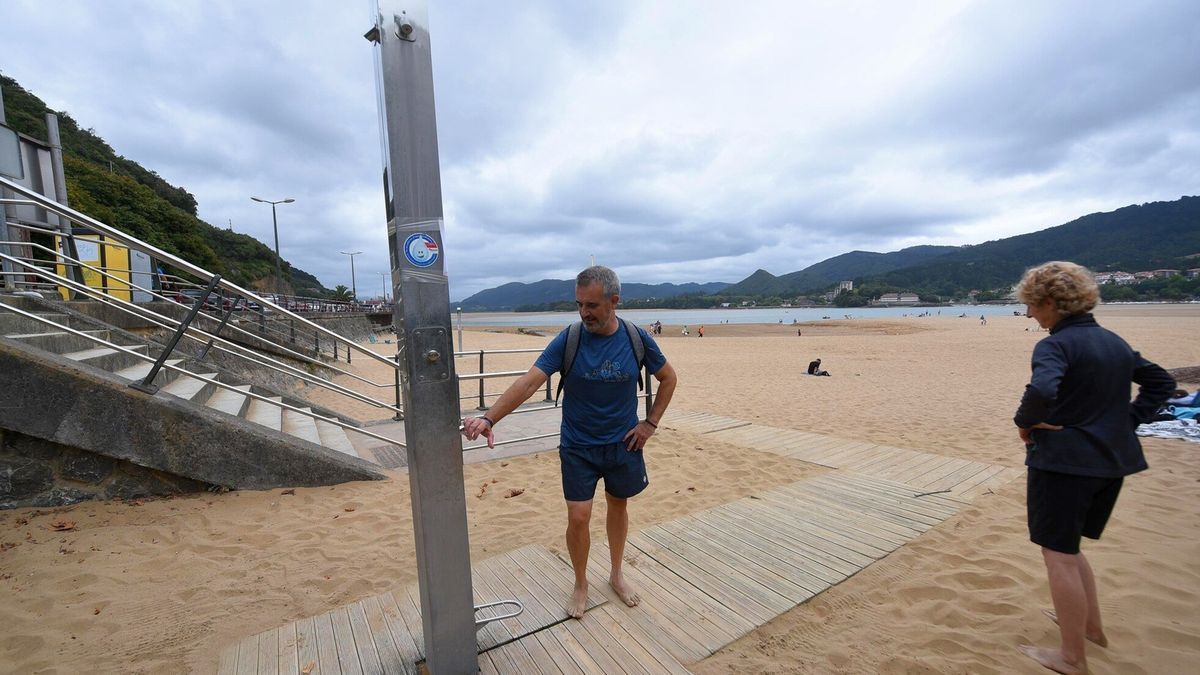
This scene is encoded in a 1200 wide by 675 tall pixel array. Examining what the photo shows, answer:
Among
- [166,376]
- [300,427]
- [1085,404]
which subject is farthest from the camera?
[300,427]

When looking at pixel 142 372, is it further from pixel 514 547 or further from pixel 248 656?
pixel 514 547

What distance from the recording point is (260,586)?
2.69m

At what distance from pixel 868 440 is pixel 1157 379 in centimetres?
415

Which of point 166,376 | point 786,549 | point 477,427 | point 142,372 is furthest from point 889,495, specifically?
point 142,372

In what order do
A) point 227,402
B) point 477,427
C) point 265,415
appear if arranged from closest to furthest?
point 477,427 → point 227,402 → point 265,415

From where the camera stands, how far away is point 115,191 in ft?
103

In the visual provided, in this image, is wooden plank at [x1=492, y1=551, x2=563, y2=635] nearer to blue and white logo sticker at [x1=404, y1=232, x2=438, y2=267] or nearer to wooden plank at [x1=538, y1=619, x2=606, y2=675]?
wooden plank at [x1=538, y1=619, x2=606, y2=675]

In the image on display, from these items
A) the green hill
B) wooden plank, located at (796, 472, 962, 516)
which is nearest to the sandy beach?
wooden plank, located at (796, 472, 962, 516)

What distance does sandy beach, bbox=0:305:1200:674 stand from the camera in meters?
2.16

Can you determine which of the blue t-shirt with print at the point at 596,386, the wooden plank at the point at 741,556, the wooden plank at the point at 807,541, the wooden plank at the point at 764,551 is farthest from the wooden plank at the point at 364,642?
the wooden plank at the point at 807,541

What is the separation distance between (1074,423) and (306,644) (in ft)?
10.7

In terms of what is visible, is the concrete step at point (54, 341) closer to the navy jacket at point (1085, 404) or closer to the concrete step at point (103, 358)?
the concrete step at point (103, 358)

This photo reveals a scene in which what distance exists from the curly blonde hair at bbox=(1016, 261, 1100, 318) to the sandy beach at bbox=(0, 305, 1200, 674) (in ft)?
5.02

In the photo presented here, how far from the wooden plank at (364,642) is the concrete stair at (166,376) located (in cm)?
194
